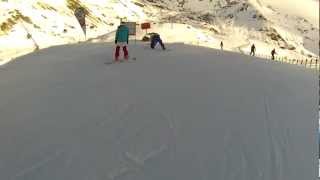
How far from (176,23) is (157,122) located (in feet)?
158

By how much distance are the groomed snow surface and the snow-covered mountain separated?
1387 centimetres

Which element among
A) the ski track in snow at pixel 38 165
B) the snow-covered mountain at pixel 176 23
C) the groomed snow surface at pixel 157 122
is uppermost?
the groomed snow surface at pixel 157 122

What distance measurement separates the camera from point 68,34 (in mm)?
44719

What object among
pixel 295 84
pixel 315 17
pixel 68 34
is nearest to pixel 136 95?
pixel 295 84

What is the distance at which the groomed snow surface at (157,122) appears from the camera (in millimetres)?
10703

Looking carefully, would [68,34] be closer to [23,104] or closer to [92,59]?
[92,59]

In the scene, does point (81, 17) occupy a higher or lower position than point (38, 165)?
lower

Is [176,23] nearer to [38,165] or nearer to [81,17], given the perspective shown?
[81,17]

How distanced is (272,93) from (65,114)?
6635 millimetres

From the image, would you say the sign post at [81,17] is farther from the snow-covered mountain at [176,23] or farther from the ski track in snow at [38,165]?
the ski track in snow at [38,165]

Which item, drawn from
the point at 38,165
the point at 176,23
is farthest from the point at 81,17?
the point at 38,165

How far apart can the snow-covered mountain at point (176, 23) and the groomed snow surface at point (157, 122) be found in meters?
13.9

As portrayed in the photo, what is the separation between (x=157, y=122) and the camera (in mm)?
12969

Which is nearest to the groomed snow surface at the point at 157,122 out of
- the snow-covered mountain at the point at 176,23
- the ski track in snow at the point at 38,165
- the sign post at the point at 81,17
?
the ski track in snow at the point at 38,165
